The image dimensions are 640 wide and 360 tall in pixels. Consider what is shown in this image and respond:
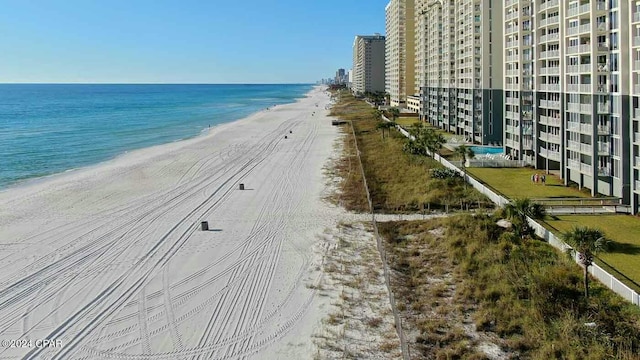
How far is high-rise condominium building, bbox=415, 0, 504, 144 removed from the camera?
54188 mm

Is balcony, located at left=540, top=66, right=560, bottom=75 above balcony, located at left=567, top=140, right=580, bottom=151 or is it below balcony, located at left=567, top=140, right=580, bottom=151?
above

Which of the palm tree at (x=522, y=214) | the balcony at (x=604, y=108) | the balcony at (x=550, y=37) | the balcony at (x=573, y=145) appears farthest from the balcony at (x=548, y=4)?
the palm tree at (x=522, y=214)

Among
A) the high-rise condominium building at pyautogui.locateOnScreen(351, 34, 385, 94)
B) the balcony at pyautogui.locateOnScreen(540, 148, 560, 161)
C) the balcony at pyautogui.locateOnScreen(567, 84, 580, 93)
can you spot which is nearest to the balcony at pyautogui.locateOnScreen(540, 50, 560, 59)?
the balcony at pyautogui.locateOnScreen(567, 84, 580, 93)

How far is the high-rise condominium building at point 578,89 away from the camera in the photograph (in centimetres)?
2750

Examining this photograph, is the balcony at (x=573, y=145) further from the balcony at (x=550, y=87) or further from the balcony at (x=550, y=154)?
the balcony at (x=550, y=87)

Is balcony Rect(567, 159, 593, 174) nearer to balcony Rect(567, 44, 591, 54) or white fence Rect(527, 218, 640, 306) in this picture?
balcony Rect(567, 44, 591, 54)

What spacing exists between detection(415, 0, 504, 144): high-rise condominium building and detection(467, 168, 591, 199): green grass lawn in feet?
49.3

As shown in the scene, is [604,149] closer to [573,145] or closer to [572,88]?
[573,145]

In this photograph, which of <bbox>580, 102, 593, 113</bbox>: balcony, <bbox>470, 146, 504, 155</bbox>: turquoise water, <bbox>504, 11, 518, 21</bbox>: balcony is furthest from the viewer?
<bbox>470, 146, 504, 155</bbox>: turquoise water

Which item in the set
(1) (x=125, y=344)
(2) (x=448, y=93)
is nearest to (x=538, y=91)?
(2) (x=448, y=93)

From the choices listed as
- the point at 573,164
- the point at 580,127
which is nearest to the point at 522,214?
the point at 580,127

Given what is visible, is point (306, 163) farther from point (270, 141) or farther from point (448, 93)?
point (448, 93)

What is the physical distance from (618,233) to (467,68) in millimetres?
38717

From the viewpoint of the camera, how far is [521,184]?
117 ft
